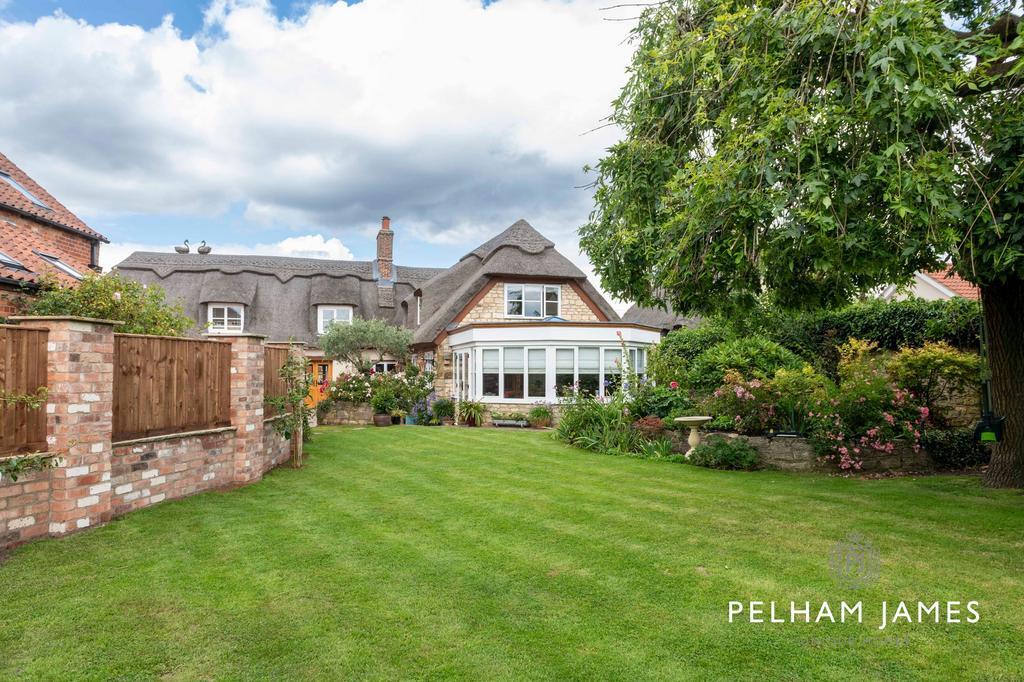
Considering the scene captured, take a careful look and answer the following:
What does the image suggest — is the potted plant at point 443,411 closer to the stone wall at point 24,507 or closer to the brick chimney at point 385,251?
the brick chimney at point 385,251

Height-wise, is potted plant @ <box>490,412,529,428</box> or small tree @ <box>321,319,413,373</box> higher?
small tree @ <box>321,319,413,373</box>

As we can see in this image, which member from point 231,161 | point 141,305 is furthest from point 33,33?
point 141,305

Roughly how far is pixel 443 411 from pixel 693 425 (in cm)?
1130

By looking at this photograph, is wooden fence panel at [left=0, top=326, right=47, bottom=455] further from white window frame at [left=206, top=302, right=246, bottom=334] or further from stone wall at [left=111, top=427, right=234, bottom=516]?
white window frame at [left=206, top=302, right=246, bottom=334]

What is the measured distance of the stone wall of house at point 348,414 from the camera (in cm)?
2159

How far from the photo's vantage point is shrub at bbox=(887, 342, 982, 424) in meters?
10.7

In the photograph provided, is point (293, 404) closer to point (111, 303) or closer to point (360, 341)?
point (111, 303)

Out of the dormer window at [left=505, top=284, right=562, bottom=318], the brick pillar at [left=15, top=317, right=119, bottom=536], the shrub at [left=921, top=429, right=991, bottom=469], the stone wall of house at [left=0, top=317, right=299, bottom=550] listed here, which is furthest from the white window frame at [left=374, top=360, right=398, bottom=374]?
the shrub at [left=921, top=429, right=991, bottom=469]

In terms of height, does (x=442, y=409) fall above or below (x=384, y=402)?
below

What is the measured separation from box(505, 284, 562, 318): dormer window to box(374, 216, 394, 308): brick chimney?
10.2 meters

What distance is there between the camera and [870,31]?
5.62 m

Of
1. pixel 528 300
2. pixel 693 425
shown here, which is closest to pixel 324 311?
pixel 528 300

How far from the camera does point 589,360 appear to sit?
19609mm

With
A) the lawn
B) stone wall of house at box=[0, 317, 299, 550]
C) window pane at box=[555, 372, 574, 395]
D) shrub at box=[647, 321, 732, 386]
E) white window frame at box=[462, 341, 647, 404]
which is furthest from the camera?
window pane at box=[555, 372, 574, 395]
